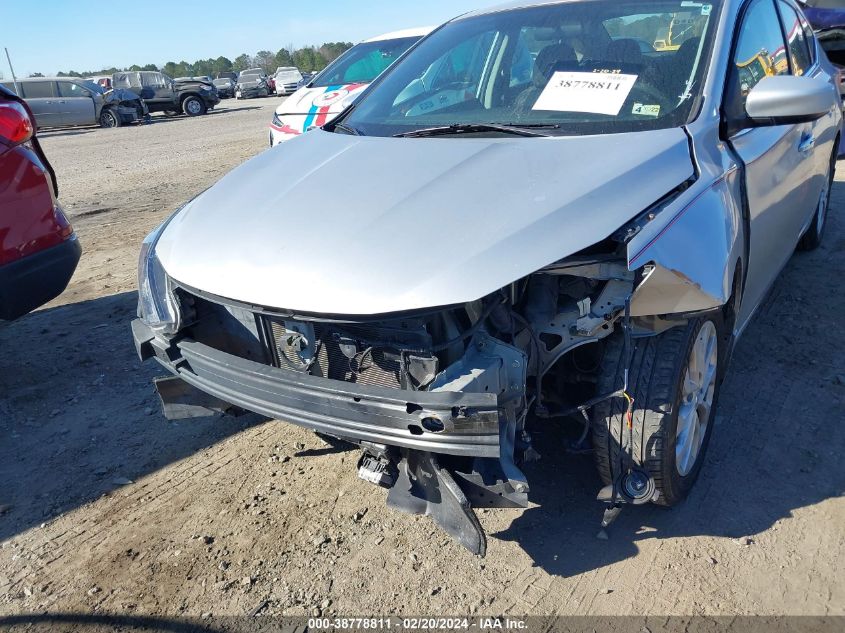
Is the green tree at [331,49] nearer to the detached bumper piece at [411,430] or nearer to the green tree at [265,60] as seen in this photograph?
the green tree at [265,60]

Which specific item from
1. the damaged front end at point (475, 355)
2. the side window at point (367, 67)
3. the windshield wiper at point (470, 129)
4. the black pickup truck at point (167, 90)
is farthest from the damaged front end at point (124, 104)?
the damaged front end at point (475, 355)

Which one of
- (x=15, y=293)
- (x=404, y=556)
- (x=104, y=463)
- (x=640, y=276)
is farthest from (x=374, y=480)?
(x=15, y=293)

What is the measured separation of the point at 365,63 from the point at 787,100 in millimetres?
6502

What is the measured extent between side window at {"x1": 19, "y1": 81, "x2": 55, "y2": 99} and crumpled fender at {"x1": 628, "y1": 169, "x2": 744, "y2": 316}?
23010 mm

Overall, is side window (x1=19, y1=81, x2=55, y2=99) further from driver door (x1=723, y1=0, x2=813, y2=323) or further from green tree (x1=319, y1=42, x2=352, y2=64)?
green tree (x1=319, y1=42, x2=352, y2=64)

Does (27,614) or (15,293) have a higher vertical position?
(15,293)

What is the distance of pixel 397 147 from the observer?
275 cm

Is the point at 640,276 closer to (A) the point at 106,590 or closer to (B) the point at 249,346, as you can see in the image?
(B) the point at 249,346

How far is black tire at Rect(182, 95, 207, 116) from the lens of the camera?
26188 millimetres

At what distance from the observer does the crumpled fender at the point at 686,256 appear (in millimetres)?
1987

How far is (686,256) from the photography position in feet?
6.76

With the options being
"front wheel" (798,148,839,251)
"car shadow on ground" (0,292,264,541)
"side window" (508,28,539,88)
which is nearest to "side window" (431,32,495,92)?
"side window" (508,28,539,88)

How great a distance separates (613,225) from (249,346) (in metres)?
1.32

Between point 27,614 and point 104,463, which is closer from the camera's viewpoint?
point 27,614
